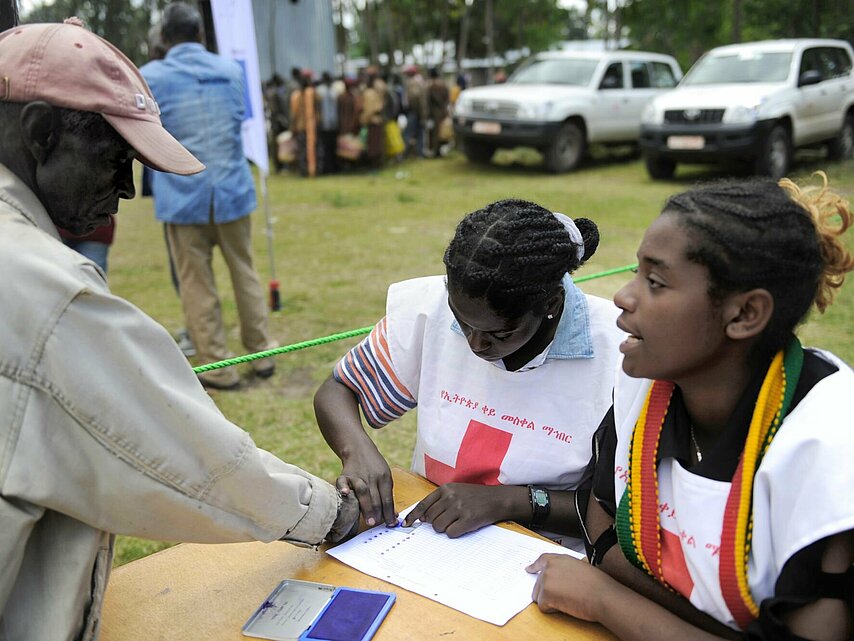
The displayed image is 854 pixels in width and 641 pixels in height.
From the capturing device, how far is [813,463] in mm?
1199

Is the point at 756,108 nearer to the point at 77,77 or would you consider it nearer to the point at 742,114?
the point at 742,114

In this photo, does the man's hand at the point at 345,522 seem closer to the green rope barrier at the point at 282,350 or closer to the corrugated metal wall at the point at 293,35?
the green rope barrier at the point at 282,350

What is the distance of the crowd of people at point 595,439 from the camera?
1124mm

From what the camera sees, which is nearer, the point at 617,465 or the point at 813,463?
the point at 813,463

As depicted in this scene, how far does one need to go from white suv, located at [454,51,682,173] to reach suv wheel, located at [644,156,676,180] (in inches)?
53.3

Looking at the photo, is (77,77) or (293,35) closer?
(77,77)

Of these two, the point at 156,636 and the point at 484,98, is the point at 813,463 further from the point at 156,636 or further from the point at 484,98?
the point at 484,98

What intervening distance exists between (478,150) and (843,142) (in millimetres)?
5484

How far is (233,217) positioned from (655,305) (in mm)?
3778

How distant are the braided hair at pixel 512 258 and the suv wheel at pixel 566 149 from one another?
10.5 m

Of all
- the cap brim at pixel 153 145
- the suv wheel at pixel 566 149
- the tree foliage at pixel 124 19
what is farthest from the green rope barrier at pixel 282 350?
the tree foliage at pixel 124 19

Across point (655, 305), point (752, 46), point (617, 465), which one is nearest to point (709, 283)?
point (655, 305)

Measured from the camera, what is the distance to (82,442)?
44.4 inches

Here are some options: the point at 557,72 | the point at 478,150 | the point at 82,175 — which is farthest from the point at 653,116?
the point at 82,175
